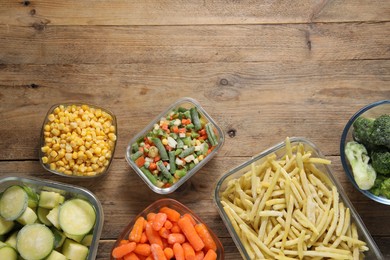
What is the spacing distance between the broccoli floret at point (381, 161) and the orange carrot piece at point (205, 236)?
1.00 meters

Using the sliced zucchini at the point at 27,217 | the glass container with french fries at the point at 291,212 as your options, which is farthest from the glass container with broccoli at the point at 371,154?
the sliced zucchini at the point at 27,217

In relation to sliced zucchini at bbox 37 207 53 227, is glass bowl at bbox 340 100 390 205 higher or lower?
higher

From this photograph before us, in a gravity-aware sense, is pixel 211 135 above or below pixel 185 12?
below

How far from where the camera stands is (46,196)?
286 centimetres

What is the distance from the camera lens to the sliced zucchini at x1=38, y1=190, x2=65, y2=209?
9.37ft

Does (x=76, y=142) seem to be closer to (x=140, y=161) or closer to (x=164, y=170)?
(x=140, y=161)

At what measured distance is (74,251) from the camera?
280cm

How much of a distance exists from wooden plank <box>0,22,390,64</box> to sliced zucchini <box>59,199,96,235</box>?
922 mm

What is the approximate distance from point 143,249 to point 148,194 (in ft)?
1.30

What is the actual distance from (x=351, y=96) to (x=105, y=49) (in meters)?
1.57

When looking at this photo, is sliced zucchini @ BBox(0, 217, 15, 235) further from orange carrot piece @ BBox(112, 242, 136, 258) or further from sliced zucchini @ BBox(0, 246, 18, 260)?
orange carrot piece @ BBox(112, 242, 136, 258)

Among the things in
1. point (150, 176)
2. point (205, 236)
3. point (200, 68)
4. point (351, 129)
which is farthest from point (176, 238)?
point (351, 129)

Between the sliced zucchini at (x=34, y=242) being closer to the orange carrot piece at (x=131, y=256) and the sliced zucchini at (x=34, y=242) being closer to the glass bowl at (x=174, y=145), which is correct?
the orange carrot piece at (x=131, y=256)

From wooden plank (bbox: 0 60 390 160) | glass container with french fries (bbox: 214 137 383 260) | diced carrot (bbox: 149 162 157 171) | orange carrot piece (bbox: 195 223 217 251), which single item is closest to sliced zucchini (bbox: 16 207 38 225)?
wooden plank (bbox: 0 60 390 160)
